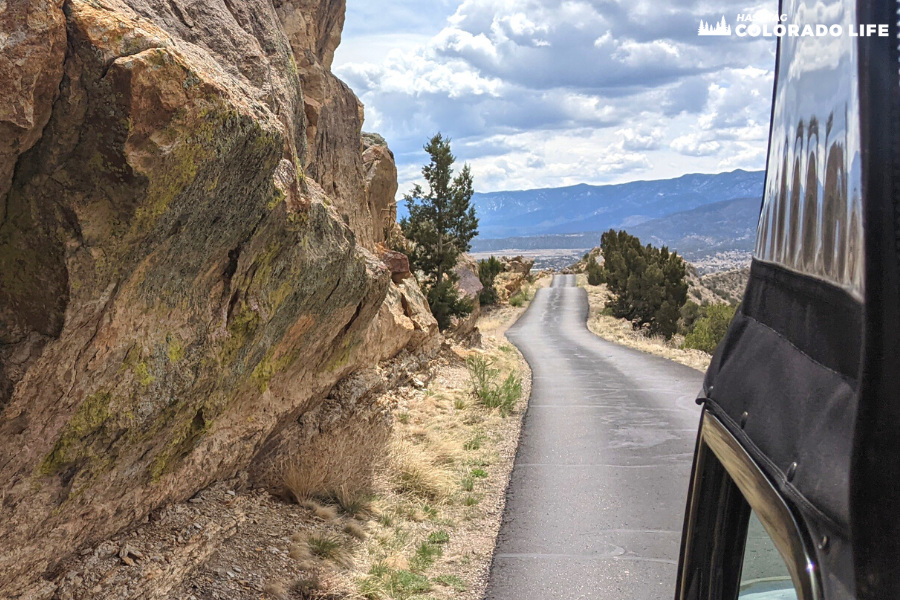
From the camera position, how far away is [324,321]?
24.4 feet

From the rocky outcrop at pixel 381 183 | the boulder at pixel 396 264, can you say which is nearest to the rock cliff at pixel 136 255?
the boulder at pixel 396 264

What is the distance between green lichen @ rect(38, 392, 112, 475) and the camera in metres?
4.12

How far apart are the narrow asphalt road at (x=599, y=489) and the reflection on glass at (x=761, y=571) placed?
446 centimetres

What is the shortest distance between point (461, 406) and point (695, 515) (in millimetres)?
11155

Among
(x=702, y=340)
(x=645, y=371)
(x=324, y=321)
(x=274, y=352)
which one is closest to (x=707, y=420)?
(x=274, y=352)

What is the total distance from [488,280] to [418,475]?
1670 inches

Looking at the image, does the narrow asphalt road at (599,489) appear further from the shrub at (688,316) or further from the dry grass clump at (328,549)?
the shrub at (688,316)

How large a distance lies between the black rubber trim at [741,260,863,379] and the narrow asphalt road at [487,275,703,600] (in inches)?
197

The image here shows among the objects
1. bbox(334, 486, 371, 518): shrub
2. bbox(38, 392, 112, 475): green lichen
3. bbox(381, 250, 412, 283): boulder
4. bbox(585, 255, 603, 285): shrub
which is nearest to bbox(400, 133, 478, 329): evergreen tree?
bbox(381, 250, 412, 283): boulder

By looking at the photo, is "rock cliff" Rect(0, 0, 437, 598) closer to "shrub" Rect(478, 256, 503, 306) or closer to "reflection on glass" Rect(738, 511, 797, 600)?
"reflection on glass" Rect(738, 511, 797, 600)

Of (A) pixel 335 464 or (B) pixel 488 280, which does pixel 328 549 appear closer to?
(A) pixel 335 464

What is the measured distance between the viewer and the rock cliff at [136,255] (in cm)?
339

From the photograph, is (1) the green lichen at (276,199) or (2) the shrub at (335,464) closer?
(1) the green lichen at (276,199)

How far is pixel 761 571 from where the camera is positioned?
1.94m
